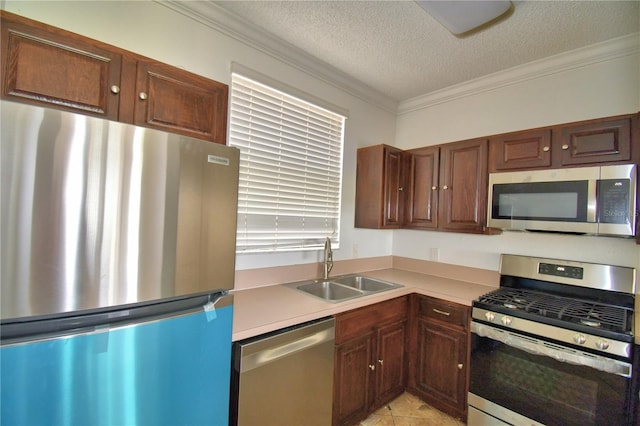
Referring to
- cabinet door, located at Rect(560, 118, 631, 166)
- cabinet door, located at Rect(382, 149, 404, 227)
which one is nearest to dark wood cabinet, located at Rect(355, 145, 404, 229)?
cabinet door, located at Rect(382, 149, 404, 227)

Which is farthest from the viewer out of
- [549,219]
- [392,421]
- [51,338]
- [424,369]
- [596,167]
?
[424,369]

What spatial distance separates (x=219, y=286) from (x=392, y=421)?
1.68 m

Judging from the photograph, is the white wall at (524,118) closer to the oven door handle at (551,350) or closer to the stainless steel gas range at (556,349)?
the stainless steel gas range at (556,349)

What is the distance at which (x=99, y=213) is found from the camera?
33.5 inches

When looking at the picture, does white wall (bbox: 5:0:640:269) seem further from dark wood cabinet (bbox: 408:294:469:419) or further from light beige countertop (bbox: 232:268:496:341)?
dark wood cabinet (bbox: 408:294:469:419)

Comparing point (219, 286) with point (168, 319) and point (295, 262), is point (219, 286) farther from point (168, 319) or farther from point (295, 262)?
point (295, 262)

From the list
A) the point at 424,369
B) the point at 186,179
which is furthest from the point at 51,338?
the point at 424,369

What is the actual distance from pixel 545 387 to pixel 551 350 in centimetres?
22

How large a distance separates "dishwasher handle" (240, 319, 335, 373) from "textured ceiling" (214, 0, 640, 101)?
183 centimetres

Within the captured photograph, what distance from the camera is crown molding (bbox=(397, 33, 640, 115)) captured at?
1.88 metres

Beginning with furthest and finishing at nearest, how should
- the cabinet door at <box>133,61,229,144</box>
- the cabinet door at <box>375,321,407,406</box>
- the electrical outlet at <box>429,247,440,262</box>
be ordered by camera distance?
the electrical outlet at <box>429,247,440,262</box> → the cabinet door at <box>375,321,407,406</box> → the cabinet door at <box>133,61,229,144</box>

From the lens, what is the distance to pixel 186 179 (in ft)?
3.40

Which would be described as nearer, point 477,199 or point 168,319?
point 168,319

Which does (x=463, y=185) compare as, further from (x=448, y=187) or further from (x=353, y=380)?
(x=353, y=380)
